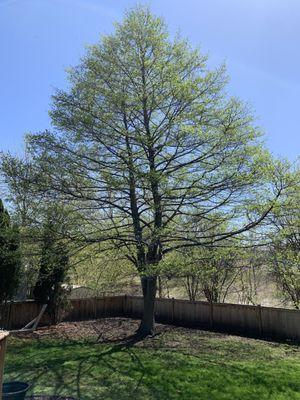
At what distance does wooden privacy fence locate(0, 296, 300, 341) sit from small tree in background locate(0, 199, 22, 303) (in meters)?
1.20

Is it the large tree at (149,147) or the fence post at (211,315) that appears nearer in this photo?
the large tree at (149,147)

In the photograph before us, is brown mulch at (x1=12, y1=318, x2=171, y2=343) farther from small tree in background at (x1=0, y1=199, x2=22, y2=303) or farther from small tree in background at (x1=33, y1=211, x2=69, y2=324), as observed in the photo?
small tree in background at (x1=0, y1=199, x2=22, y2=303)

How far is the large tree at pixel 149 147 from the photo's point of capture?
33.6 ft

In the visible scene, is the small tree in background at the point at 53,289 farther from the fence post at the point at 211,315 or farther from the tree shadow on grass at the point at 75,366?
the fence post at the point at 211,315

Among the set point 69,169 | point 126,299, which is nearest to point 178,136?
point 69,169

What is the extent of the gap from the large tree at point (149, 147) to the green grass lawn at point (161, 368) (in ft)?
7.26

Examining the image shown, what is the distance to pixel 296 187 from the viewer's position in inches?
359

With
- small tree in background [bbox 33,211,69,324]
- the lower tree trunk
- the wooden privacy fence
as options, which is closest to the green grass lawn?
the lower tree trunk

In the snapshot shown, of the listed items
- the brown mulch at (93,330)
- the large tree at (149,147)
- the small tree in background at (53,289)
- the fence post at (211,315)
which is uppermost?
the large tree at (149,147)

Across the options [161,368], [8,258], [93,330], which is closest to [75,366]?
[161,368]

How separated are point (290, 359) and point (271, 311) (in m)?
2.83

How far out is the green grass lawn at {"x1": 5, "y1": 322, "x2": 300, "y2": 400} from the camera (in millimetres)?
7031

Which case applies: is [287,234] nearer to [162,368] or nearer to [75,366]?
[162,368]

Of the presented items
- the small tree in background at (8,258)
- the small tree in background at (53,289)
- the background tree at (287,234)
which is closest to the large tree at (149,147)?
the background tree at (287,234)
